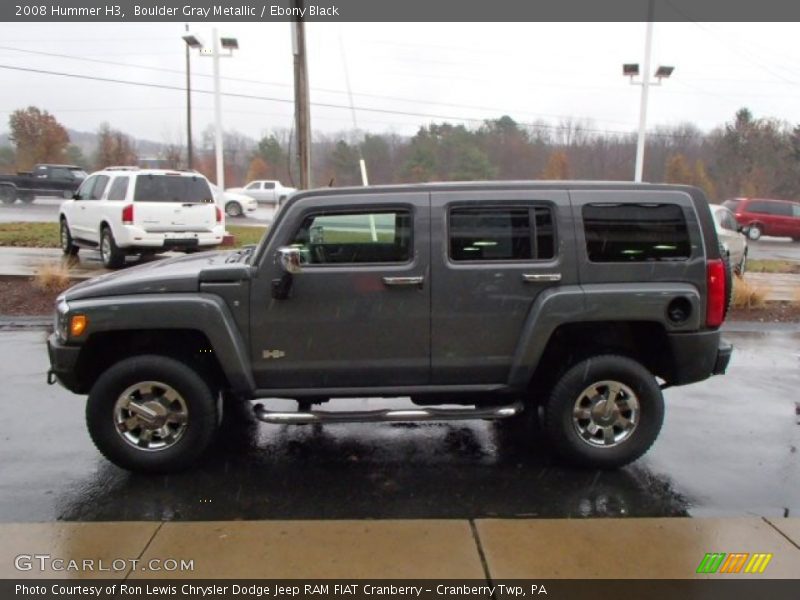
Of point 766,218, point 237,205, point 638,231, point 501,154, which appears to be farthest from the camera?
point 501,154

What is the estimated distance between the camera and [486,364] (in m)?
4.12

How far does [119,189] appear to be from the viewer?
12.2 meters

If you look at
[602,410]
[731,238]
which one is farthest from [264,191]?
[602,410]

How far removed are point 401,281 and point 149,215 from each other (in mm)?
9158

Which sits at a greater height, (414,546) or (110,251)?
(110,251)

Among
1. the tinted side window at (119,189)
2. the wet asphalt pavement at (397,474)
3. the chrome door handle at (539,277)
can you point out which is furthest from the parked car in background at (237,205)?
the chrome door handle at (539,277)

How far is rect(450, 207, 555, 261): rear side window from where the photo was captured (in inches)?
161

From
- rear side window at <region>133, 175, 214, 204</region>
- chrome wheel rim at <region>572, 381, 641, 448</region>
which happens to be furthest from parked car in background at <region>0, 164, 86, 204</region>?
chrome wheel rim at <region>572, 381, 641, 448</region>

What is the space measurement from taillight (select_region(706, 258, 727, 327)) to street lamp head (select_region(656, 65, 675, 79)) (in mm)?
20612

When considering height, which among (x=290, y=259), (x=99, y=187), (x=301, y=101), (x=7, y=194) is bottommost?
(x=290, y=259)

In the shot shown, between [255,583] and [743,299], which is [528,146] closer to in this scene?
[743,299]

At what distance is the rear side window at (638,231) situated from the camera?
13.5 feet

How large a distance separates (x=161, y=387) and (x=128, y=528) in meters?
0.91

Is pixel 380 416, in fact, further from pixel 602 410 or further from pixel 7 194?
pixel 7 194
